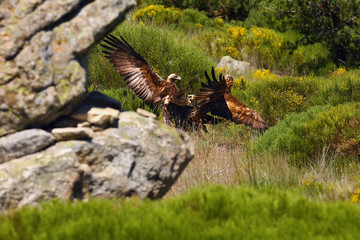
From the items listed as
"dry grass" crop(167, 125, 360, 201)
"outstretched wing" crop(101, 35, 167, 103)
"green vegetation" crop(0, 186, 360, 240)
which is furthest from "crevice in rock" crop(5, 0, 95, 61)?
"outstretched wing" crop(101, 35, 167, 103)

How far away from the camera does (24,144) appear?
3.49 meters

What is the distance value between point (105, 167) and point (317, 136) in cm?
392

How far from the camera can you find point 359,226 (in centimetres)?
321

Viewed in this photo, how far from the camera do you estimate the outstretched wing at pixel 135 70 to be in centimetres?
656

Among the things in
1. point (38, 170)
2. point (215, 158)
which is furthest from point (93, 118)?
point (215, 158)

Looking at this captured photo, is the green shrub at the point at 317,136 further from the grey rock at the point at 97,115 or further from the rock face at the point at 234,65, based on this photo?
the rock face at the point at 234,65

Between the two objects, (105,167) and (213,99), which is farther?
(213,99)

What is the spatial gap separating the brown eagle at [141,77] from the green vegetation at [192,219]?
11.2 ft

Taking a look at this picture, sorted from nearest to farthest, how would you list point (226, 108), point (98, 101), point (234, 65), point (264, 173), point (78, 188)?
point (78, 188) → point (98, 101) → point (264, 173) → point (226, 108) → point (234, 65)

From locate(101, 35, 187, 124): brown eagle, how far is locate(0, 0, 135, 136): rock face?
2.89 m

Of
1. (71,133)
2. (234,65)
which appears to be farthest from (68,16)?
(234,65)

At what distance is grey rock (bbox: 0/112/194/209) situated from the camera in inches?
132

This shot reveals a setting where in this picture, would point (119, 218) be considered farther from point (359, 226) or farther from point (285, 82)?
point (285, 82)

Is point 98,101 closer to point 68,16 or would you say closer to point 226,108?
point 68,16
